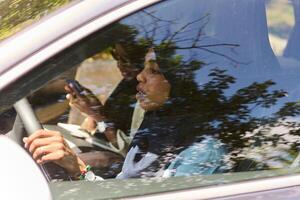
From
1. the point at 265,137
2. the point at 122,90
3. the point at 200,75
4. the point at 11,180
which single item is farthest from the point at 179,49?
the point at 11,180

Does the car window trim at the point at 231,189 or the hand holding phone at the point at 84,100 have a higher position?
the hand holding phone at the point at 84,100

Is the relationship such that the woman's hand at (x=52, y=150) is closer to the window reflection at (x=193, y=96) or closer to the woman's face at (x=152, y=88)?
the window reflection at (x=193, y=96)

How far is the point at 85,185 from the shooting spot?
1.97 metres

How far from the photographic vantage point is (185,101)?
2.04 m

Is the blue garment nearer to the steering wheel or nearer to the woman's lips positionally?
the woman's lips

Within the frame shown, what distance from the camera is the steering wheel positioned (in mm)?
1932

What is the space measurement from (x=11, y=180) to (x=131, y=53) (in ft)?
1.91

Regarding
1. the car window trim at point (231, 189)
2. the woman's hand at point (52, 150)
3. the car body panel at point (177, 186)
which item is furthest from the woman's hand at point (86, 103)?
the car window trim at point (231, 189)

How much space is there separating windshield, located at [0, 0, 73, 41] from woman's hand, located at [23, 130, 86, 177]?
35 cm

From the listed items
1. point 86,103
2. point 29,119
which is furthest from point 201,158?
point 29,119

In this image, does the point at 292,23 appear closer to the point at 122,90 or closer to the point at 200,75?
the point at 200,75

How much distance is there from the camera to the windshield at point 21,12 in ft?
6.70

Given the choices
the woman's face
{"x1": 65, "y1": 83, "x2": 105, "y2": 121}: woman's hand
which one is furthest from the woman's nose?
{"x1": 65, "y1": 83, "x2": 105, "y2": 121}: woman's hand

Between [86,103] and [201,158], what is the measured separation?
17.4 inches
